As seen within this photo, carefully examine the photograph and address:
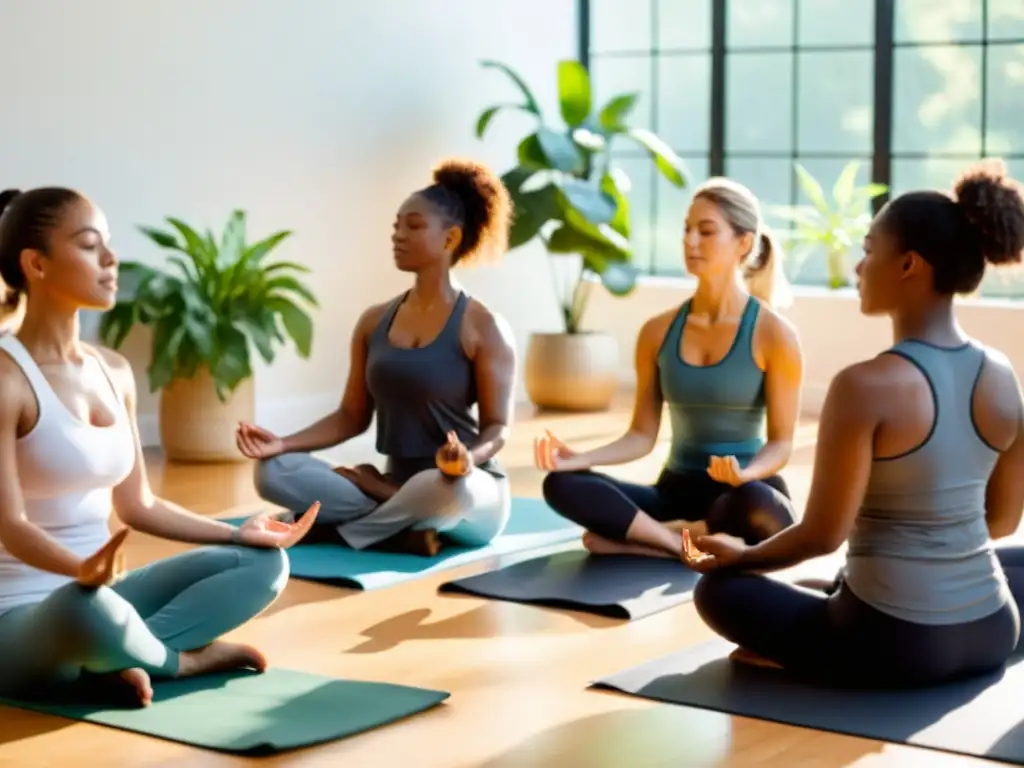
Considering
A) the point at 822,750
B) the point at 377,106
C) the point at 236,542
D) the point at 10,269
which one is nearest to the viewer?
the point at 822,750

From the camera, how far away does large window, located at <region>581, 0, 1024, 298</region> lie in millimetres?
7727

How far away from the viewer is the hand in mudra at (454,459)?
4371mm

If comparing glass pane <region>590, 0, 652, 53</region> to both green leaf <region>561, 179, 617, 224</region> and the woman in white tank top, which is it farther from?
the woman in white tank top

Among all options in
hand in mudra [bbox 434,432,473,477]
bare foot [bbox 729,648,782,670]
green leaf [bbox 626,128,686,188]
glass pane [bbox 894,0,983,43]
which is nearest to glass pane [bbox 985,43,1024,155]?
glass pane [bbox 894,0,983,43]

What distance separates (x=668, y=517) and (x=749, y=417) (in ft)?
1.15

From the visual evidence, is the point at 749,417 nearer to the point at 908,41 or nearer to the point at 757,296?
the point at 757,296

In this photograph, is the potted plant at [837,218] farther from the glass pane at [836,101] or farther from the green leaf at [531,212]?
the green leaf at [531,212]

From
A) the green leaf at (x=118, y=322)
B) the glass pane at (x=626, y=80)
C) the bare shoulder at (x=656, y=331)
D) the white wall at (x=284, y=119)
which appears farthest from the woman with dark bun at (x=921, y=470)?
the glass pane at (x=626, y=80)

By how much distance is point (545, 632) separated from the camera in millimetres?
3791

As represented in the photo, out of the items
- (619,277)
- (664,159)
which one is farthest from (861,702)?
(664,159)

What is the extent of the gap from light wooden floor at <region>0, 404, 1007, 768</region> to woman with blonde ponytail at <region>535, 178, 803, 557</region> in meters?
0.31

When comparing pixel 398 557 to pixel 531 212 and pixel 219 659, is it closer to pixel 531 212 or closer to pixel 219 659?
pixel 219 659

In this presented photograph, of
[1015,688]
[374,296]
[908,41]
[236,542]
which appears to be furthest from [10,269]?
[908,41]

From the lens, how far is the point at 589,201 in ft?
24.1
